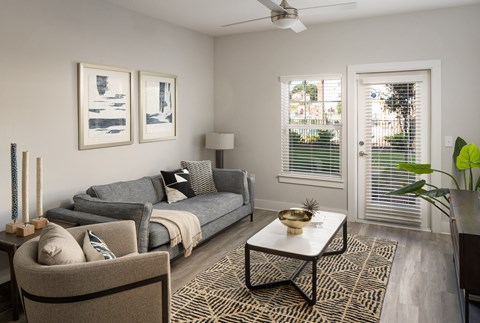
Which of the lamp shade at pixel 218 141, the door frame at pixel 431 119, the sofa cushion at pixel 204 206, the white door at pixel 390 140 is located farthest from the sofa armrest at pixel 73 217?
the white door at pixel 390 140

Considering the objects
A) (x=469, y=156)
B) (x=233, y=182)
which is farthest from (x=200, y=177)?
(x=469, y=156)

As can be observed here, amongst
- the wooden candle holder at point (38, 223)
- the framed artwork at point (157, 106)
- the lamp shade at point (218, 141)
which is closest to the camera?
the wooden candle holder at point (38, 223)

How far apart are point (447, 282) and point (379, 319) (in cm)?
95

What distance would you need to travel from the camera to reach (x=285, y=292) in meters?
2.96

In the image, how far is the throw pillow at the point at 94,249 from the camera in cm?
210

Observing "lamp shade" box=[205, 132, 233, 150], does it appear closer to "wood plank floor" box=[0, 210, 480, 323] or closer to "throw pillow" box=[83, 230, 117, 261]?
"wood plank floor" box=[0, 210, 480, 323]

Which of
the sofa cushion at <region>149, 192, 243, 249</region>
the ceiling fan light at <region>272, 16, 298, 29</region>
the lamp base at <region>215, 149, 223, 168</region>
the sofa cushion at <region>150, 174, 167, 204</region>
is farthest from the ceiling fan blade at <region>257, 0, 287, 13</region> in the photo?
the lamp base at <region>215, 149, 223, 168</region>

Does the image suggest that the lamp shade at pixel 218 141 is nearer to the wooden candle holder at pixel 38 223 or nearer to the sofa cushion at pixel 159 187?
the sofa cushion at pixel 159 187

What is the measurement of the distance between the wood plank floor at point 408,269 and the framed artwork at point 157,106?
4.98 ft

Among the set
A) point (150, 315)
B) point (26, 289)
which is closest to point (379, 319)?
point (150, 315)

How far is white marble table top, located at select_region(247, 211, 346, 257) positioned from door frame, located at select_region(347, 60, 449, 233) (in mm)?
1531

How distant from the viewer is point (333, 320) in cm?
254

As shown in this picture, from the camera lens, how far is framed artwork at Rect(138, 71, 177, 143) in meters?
4.46

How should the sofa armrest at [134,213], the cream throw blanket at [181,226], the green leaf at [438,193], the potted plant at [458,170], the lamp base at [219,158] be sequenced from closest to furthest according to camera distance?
the sofa armrest at [134,213]
the cream throw blanket at [181,226]
the potted plant at [458,170]
the green leaf at [438,193]
the lamp base at [219,158]
